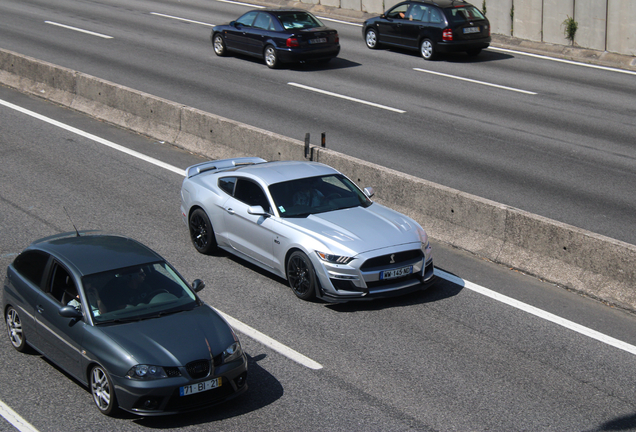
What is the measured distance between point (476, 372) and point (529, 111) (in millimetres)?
12006

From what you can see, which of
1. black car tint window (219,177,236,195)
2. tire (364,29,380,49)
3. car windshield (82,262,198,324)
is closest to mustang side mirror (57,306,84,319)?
car windshield (82,262,198,324)

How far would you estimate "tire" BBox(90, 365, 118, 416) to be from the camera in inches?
249

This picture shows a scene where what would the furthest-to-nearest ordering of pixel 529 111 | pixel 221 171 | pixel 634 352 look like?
pixel 529 111, pixel 221 171, pixel 634 352

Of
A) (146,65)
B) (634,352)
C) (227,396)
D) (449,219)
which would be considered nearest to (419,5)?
(146,65)

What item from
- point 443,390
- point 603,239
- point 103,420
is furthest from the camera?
point 603,239

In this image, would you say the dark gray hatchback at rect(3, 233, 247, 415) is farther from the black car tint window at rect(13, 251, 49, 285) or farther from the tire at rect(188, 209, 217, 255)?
the tire at rect(188, 209, 217, 255)

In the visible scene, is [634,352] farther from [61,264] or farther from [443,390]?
[61,264]

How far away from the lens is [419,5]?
2406 centimetres

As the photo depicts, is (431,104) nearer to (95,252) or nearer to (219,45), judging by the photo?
(219,45)

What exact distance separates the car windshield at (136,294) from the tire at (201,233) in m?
3.07

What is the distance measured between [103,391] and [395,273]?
385 centimetres

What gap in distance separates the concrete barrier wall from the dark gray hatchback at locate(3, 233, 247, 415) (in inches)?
195

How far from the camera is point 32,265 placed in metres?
7.49

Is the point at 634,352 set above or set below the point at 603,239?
below
